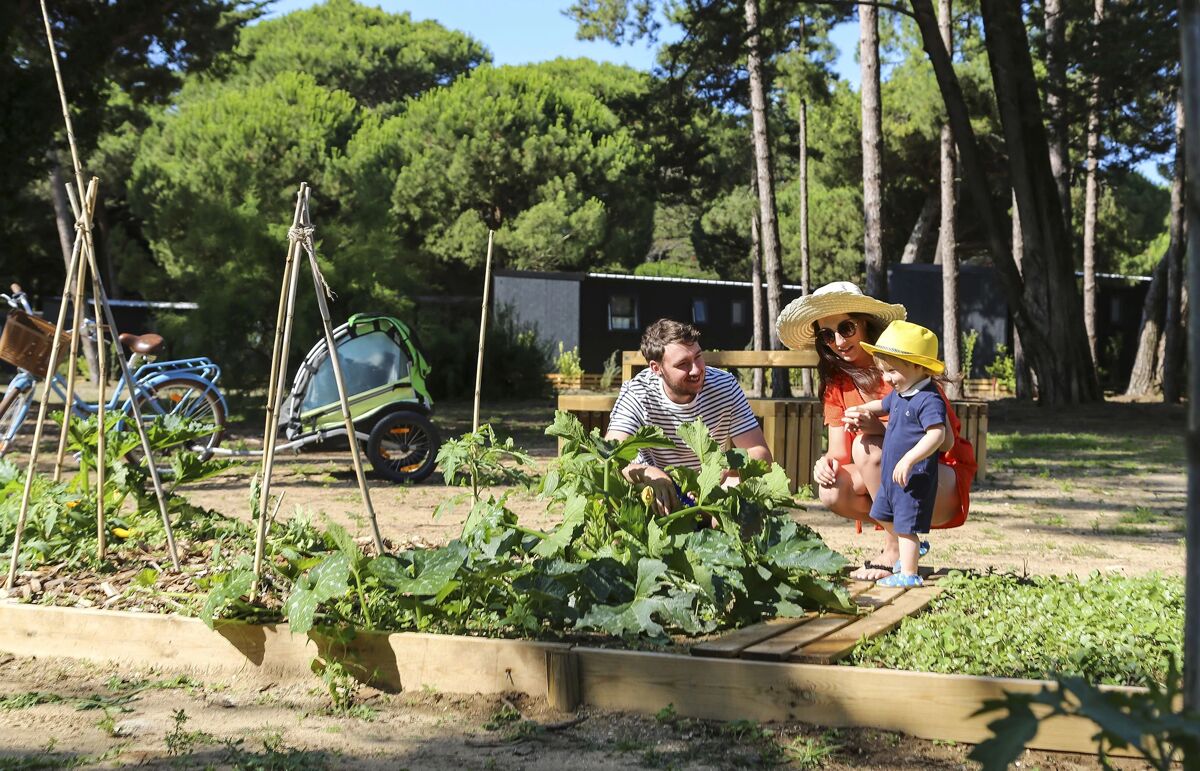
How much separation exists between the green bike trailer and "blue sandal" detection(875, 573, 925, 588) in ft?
19.1

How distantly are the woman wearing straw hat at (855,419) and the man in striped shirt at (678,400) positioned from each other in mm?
343

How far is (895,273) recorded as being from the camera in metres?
31.5

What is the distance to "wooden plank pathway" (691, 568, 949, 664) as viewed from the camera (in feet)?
12.6

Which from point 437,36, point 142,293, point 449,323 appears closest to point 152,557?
point 449,323

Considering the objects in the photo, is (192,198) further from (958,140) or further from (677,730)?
(677,730)

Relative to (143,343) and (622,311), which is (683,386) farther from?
(622,311)

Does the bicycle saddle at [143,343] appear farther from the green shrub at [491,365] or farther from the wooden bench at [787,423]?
the green shrub at [491,365]

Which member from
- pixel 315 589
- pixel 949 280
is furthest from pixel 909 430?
pixel 949 280

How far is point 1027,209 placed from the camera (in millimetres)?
19406

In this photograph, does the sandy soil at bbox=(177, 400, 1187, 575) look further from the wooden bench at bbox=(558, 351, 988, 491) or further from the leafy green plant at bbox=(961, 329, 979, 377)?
the leafy green plant at bbox=(961, 329, 979, 377)

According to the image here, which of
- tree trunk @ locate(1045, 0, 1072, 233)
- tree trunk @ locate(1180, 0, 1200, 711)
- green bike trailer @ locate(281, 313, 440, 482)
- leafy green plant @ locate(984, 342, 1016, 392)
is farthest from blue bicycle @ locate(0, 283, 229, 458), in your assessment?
leafy green plant @ locate(984, 342, 1016, 392)

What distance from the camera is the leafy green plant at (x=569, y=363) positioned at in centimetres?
2891

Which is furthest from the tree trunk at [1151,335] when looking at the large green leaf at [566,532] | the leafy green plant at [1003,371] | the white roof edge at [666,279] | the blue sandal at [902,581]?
the large green leaf at [566,532]

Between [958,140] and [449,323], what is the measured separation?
15522mm
